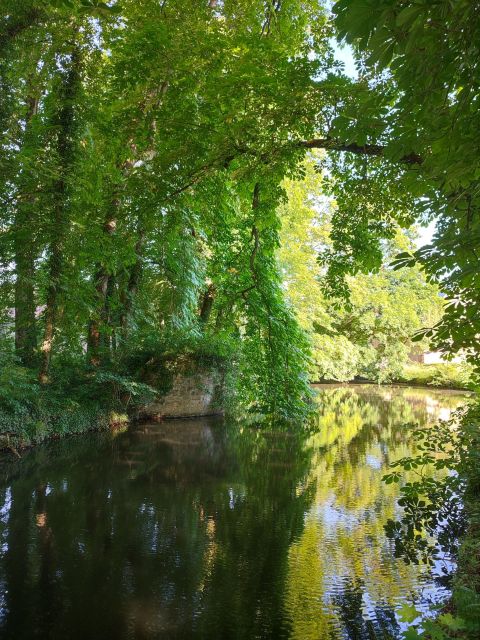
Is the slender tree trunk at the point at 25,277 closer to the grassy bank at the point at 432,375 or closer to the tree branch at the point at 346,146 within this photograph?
the tree branch at the point at 346,146

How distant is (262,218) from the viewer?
22.5 ft

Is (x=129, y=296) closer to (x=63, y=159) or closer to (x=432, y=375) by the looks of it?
(x=63, y=159)

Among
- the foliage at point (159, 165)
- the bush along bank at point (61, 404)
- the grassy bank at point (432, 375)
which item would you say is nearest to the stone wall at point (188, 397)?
the bush along bank at point (61, 404)

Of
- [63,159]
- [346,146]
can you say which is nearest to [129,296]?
[63,159]

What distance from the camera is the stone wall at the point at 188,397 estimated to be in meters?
16.8

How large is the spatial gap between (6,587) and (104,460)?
5764mm

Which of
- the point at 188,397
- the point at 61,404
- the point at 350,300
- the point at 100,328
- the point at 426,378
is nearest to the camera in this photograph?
the point at 61,404

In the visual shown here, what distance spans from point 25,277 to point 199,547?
7.78 metres

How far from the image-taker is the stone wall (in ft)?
55.2

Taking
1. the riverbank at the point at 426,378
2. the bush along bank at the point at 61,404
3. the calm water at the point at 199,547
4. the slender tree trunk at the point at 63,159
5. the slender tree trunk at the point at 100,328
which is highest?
the slender tree trunk at the point at 63,159

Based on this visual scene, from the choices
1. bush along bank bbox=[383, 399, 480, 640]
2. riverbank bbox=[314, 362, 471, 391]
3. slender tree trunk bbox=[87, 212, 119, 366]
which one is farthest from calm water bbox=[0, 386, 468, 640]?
riverbank bbox=[314, 362, 471, 391]

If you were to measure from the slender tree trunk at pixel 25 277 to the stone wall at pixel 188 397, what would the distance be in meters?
4.53

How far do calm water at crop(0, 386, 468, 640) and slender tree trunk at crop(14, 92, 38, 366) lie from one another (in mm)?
3455

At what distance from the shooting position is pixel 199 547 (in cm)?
597
